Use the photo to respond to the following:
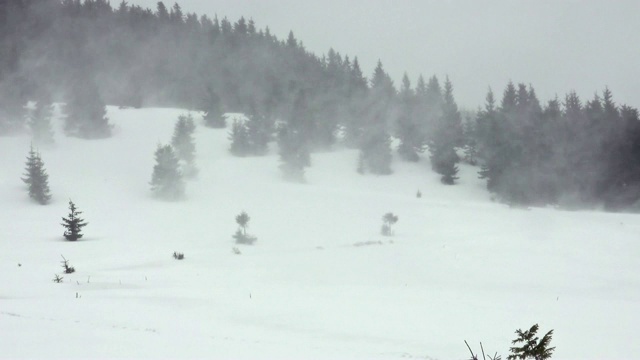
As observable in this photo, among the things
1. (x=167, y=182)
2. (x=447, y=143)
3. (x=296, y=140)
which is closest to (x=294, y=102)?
(x=296, y=140)

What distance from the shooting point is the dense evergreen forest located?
39.7 metres

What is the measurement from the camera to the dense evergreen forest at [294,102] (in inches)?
1561

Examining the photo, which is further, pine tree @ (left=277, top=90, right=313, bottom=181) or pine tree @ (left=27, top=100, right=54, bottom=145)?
pine tree @ (left=27, top=100, right=54, bottom=145)

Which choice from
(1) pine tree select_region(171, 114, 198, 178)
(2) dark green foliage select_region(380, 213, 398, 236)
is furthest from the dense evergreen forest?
(2) dark green foliage select_region(380, 213, 398, 236)

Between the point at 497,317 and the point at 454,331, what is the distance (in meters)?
1.66

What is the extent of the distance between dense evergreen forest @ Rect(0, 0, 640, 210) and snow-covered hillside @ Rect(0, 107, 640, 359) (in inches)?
265

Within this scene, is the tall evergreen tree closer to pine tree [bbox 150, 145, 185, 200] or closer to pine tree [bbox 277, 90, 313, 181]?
pine tree [bbox 277, 90, 313, 181]

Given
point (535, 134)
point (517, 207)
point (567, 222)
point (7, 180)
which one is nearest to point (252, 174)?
point (7, 180)

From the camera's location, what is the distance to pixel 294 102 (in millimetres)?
49688

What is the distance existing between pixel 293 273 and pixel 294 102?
36259mm

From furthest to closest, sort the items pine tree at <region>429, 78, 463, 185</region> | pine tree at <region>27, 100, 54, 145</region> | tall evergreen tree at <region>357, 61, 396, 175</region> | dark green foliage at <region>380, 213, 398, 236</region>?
tall evergreen tree at <region>357, 61, 396, 175</region> < pine tree at <region>429, 78, 463, 185</region> < pine tree at <region>27, 100, 54, 145</region> < dark green foliage at <region>380, 213, 398, 236</region>

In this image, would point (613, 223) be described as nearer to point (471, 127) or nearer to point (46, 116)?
point (471, 127)

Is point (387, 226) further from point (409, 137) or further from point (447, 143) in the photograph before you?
point (409, 137)

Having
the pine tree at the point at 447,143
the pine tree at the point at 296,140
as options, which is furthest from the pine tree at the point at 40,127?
the pine tree at the point at 447,143
